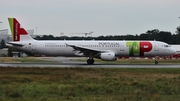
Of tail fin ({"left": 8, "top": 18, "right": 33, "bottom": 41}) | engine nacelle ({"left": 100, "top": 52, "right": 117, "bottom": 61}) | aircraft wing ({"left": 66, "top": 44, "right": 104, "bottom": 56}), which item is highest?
tail fin ({"left": 8, "top": 18, "right": 33, "bottom": 41})

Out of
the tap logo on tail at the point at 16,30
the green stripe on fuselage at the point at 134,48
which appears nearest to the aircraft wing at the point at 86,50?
the green stripe on fuselage at the point at 134,48

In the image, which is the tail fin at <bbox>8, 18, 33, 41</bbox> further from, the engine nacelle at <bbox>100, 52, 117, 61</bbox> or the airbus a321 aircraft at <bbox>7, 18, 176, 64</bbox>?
the engine nacelle at <bbox>100, 52, 117, 61</bbox>

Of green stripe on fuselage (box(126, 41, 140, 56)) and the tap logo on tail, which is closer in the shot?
green stripe on fuselage (box(126, 41, 140, 56))

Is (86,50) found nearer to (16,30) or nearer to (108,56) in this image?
(108,56)

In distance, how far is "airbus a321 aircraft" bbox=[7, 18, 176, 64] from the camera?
46031 millimetres

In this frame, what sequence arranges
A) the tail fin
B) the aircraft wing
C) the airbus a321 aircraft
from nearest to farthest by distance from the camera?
the aircraft wing
the airbus a321 aircraft
the tail fin

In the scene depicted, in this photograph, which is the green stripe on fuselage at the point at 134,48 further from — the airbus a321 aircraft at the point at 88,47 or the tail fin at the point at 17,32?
the tail fin at the point at 17,32

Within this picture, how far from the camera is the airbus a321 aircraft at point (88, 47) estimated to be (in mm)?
46031

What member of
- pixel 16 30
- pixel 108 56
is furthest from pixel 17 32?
pixel 108 56

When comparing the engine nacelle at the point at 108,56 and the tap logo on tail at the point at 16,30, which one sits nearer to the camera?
the engine nacelle at the point at 108,56

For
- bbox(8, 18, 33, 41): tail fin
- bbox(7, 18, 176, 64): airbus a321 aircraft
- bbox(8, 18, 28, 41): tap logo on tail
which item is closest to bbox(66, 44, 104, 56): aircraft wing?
bbox(7, 18, 176, 64): airbus a321 aircraft

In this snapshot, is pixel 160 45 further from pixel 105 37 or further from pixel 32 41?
pixel 105 37

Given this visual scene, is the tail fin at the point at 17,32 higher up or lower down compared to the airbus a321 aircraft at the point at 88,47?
higher up

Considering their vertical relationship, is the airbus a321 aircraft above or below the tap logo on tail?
below
